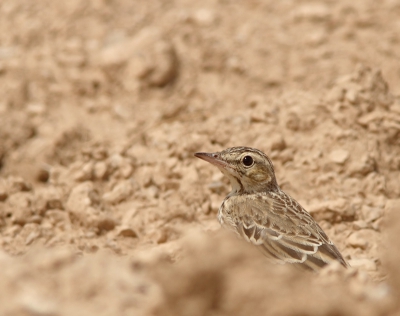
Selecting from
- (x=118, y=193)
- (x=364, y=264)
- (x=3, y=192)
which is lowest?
(x=3, y=192)

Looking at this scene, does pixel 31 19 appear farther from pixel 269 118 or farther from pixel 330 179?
pixel 330 179

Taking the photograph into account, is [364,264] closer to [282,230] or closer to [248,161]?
[282,230]

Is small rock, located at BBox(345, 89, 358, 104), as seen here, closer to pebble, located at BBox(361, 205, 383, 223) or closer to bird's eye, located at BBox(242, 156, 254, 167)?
pebble, located at BBox(361, 205, 383, 223)

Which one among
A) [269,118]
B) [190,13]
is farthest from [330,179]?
[190,13]

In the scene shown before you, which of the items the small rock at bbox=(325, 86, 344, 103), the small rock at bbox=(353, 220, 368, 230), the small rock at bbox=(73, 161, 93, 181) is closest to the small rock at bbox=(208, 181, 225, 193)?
the small rock at bbox=(73, 161, 93, 181)

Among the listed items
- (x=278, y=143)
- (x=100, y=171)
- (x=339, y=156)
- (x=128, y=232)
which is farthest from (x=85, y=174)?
(x=339, y=156)

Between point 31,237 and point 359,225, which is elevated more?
point 359,225
